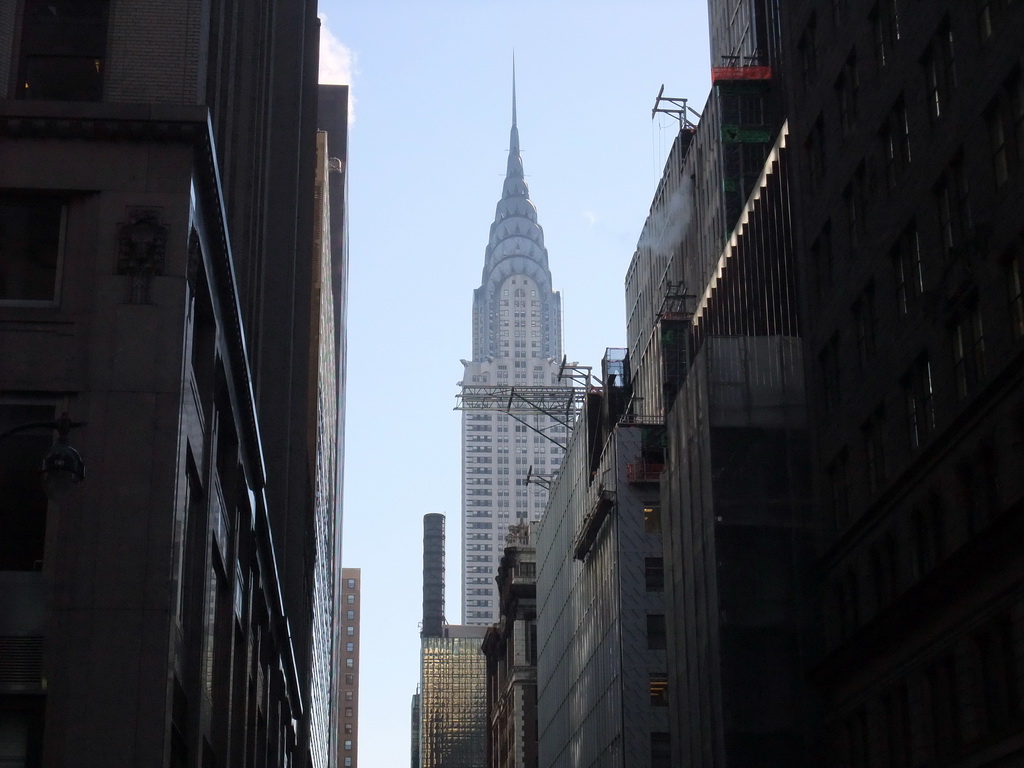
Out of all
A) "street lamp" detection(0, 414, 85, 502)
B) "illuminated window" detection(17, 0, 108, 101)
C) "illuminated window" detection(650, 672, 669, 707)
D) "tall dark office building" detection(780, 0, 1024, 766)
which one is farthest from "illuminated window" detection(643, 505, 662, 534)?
"street lamp" detection(0, 414, 85, 502)

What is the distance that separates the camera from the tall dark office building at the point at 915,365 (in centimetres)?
3866

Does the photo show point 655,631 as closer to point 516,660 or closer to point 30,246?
point 30,246

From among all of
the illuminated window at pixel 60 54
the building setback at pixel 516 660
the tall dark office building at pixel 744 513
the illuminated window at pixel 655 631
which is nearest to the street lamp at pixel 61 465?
the illuminated window at pixel 60 54

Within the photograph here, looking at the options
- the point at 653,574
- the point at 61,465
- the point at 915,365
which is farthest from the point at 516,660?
the point at 61,465

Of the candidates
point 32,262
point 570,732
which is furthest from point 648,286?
point 32,262

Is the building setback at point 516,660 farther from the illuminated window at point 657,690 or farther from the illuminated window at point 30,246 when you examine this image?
the illuminated window at point 30,246

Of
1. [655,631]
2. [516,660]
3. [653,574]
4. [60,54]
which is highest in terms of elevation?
[516,660]

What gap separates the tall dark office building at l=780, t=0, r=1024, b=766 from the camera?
127ft

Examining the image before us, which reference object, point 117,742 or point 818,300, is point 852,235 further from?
point 117,742

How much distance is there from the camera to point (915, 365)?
150 feet

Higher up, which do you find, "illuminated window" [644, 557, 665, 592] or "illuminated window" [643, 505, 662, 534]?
"illuminated window" [643, 505, 662, 534]

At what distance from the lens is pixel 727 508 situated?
6134 cm

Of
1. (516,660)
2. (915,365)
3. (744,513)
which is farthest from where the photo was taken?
(516,660)

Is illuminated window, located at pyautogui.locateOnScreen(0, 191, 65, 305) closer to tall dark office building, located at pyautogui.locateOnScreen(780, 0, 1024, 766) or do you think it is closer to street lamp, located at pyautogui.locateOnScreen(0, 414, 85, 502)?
street lamp, located at pyautogui.locateOnScreen(0, 414, 85, 502)
